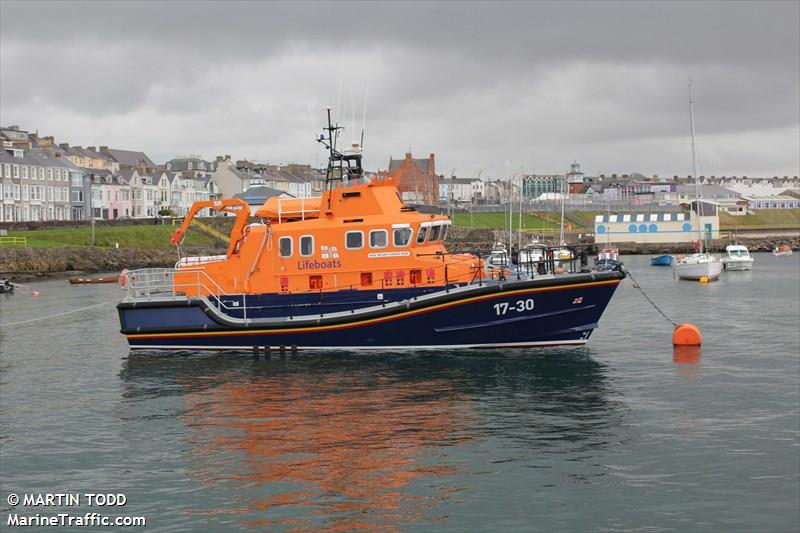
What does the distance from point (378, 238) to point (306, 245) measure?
2190mm

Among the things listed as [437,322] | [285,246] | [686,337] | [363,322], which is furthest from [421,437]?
[686,337]

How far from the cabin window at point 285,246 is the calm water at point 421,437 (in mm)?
3171

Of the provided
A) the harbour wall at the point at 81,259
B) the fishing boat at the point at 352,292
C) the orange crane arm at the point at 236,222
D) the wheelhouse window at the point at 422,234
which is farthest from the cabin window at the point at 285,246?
the harbour wall at the point at 81,259

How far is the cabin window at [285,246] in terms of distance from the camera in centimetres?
2469

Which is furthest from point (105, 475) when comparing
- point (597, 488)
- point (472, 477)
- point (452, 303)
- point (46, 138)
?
point (46, 138)

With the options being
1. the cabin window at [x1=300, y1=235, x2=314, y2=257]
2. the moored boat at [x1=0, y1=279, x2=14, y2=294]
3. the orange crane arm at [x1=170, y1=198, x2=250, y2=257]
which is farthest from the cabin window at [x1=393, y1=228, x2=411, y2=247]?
the moored boat at [x1=0, y1=279, x2=14, y2=294]

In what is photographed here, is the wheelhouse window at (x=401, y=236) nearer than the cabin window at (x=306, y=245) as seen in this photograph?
Yes

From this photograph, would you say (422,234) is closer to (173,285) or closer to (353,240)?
(353,240)

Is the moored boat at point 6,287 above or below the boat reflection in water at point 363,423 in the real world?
above

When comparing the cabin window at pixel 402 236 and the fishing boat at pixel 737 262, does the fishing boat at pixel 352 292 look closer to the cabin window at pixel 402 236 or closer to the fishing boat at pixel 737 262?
the cabin window at pixel 402 236

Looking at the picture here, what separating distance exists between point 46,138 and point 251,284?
3877 inches

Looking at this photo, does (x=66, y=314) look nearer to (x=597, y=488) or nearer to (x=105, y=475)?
(x=105, y=475)

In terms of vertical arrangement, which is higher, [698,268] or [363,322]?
[698,268]

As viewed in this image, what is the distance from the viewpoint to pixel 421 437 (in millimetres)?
16078
